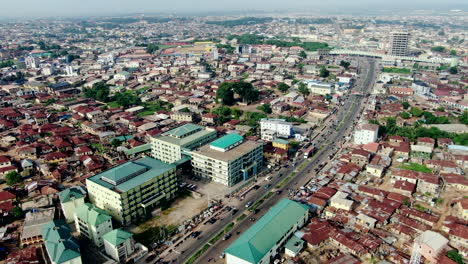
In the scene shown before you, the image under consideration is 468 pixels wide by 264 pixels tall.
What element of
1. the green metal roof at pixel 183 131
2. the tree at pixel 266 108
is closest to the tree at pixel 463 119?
the tree at pixel 266 108

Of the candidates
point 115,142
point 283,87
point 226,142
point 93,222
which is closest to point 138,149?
point 115,142

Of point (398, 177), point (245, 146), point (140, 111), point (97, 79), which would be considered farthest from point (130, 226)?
point (97, 79)

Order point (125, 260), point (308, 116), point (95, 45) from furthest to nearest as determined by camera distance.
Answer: point (95, 45) → point (308, 116) → point (125, 260)

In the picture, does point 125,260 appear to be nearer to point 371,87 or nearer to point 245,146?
point 245,146

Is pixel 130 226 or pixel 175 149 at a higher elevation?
pixel 175 149

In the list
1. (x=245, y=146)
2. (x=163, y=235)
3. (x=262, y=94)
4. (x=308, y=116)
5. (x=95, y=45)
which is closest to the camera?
(x=163, y=235)

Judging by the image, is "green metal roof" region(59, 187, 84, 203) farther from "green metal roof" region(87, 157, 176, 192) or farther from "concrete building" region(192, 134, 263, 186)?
"concrete building" region(192, 134, 263, 186)

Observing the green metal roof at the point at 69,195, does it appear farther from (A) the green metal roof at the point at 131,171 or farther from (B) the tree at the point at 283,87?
(B) the tree at the point at 283,87
